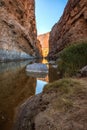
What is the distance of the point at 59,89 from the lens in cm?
434

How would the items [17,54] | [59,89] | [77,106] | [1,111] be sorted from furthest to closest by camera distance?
[17,54] < [1,111] < [59,89] < [77,106]

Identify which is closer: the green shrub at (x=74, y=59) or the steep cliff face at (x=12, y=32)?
the green shrub at (x=74, y=59)

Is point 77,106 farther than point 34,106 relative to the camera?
No

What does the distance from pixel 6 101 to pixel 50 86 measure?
2.70 metres

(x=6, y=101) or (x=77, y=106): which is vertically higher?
(x=77, y=106)

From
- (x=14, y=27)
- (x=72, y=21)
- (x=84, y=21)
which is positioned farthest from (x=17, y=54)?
(x=84, y=21)

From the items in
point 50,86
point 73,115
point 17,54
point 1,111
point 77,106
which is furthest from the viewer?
point 17,54

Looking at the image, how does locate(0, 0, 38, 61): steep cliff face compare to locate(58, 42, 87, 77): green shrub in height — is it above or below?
above

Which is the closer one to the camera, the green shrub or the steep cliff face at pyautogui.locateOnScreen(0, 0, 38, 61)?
the green shrub

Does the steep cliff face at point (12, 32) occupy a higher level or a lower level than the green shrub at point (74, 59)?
higher

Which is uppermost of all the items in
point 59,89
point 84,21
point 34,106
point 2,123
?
point 84,21

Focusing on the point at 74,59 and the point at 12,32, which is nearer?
the point at 74,59

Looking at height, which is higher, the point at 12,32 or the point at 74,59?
the point at 12,32

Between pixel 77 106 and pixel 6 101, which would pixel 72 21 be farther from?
pixel 77 106
